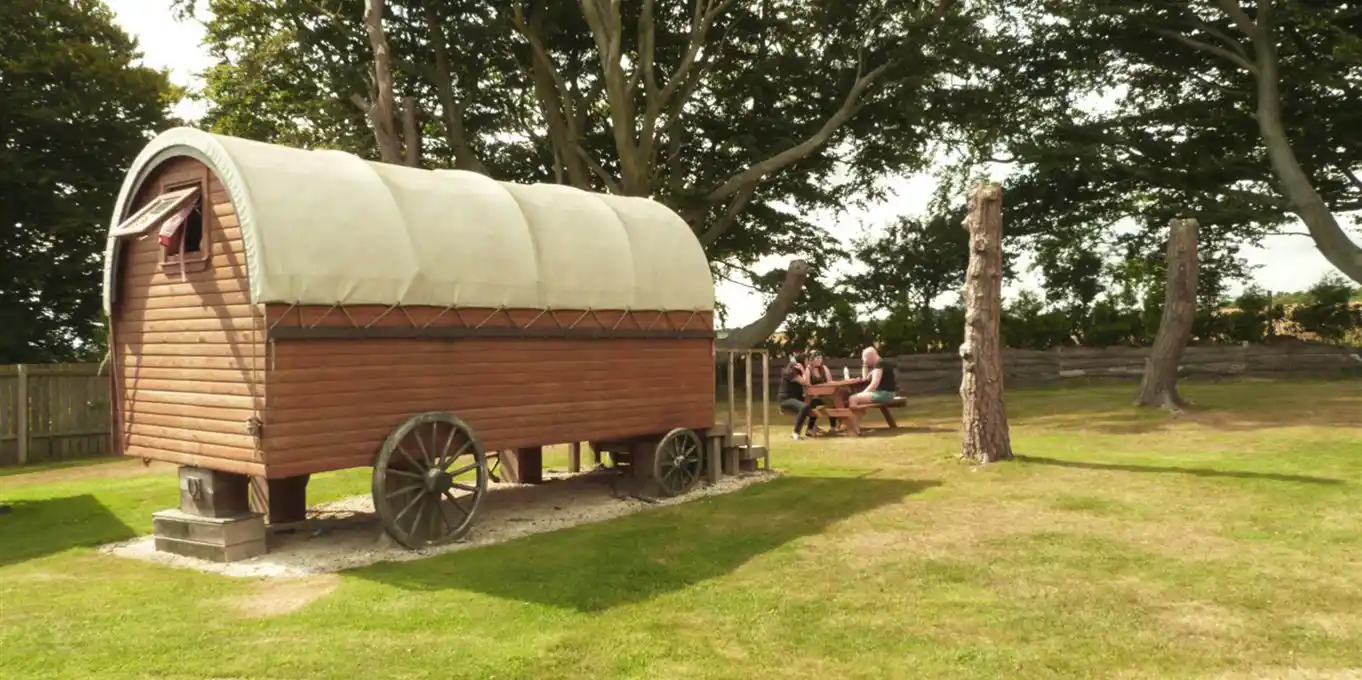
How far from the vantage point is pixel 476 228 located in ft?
32.8

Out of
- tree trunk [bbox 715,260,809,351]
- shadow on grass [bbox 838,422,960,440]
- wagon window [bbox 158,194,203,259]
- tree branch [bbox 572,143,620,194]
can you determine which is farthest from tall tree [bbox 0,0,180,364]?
shadow on grass [bbox 838,422,960,440]

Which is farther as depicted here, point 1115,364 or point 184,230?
point 1115,364

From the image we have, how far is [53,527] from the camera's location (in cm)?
1083

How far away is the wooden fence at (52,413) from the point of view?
680 inches

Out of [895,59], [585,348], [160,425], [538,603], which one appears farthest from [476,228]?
[895,59]

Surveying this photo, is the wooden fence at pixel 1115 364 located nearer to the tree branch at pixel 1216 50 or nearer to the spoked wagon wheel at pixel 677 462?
the tree branch at pixel 1216 50

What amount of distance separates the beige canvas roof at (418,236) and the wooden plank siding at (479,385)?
0.70ft

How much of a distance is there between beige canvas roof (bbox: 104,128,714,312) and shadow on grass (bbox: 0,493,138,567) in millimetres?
2412

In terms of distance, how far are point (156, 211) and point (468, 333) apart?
3049 millimetres

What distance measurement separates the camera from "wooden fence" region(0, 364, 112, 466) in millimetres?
17266

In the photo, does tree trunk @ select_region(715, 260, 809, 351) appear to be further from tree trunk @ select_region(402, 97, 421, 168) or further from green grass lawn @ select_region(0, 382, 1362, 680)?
green grass lawn @ select_region(0, 382, 1362, 680)

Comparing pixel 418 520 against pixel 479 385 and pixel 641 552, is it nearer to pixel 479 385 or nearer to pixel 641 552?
pixel 479 385

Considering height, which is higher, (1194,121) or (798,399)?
(1194,121)

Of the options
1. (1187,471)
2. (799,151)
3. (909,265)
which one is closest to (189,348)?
(1187,471)
